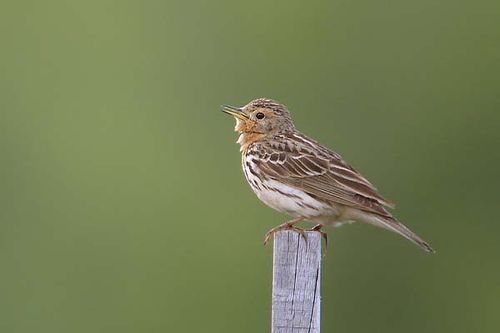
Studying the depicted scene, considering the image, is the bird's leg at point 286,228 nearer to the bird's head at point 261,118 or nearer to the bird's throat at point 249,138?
the bird's throat at point 249,138

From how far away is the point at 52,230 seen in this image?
30.5 m

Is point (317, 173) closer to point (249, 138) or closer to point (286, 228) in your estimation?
point (249, 138)

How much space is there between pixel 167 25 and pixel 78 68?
2.19 metres

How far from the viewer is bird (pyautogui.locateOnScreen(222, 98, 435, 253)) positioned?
48.0 feet

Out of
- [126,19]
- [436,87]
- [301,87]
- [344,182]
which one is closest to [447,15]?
[436,87]

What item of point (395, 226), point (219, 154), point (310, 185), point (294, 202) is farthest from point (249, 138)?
point (219, 154)

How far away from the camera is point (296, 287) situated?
12.0 meters

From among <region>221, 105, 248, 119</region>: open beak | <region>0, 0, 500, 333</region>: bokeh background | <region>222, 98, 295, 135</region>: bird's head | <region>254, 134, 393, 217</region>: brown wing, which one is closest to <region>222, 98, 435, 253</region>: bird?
<region>254, 134, 393, 217</region>: brown wing

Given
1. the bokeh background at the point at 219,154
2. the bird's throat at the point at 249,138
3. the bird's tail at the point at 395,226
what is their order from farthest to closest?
Result: the bokeh background at the point at 219,154 → the bird's throat at the point at 249,138 → the bird's tail at the point at 395,226

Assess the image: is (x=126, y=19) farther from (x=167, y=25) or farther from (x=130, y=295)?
(x=130, y=295)

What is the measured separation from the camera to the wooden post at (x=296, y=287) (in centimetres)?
1197

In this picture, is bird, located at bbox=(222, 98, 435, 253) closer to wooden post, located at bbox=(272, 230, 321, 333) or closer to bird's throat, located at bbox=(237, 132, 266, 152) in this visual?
bird's throat, located at bbox=(237, 132, 266, 152)

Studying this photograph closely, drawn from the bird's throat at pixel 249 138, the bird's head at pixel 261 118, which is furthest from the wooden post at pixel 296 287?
the bird's head at pixel 261 118

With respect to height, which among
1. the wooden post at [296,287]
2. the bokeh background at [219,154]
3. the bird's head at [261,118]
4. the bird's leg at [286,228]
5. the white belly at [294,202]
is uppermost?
the bokeh background at [219,154]
